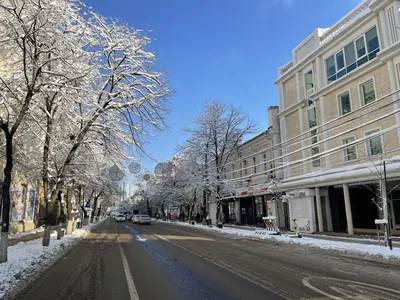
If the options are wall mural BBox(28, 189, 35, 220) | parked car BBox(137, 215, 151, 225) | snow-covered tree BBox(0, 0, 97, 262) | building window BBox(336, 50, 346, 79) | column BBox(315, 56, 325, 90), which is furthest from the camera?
parked car BBox(137, 215, 151, 225)

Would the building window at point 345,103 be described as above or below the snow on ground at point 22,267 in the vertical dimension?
above

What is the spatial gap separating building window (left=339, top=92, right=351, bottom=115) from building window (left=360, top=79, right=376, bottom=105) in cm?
120

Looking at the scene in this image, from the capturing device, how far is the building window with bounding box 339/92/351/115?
23.1 m

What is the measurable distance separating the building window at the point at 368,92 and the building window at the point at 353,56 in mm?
1384

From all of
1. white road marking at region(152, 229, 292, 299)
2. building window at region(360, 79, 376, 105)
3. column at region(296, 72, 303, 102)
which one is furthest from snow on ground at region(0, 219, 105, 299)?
column at region(296, 72, 303, 102)

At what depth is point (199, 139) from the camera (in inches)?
1453

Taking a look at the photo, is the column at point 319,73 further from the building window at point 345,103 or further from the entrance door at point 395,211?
the entrance door at point 395,211

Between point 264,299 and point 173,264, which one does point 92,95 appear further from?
point 264,299

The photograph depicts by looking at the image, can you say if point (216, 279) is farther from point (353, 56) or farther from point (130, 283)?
point (353, 56)

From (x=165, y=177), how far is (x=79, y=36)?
45.7 metres

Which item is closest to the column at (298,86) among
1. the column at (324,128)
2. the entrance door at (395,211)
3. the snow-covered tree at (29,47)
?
the column at (324,128)

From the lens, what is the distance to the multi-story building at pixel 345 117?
64.3 ft

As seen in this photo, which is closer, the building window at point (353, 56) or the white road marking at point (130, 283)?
the white road marking at point (130, 283)

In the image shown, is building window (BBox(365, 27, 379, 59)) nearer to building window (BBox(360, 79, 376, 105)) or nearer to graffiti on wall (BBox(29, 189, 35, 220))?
building window (BBox(360, 79, 376, 105))
